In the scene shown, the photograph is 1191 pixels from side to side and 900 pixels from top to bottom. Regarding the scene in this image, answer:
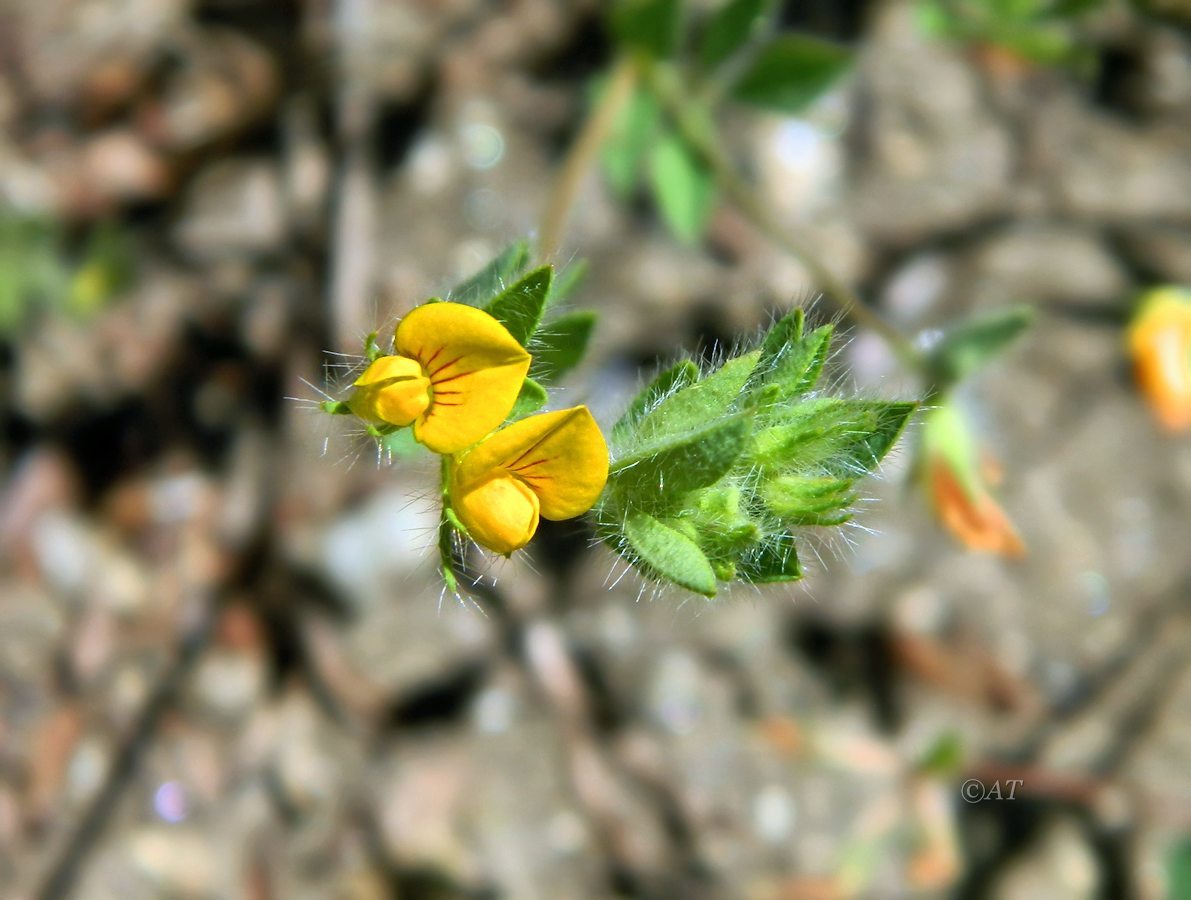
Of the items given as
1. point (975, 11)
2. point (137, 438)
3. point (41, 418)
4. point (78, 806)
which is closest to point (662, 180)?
point (975, 11)

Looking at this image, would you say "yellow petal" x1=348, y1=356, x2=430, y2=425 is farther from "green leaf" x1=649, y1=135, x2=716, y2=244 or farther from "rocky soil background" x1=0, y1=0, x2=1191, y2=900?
"rocky soil background" x1=0, y1=0, x2=1191, y2=900

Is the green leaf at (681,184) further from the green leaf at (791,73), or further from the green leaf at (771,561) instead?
the green leaf at (771,561)

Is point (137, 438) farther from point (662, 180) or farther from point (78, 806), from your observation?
point (662, 180)

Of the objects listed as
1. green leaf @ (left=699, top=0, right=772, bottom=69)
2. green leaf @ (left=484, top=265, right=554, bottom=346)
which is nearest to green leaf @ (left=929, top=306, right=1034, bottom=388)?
green leaf @ (left=699, top=0, right=772, bottom=69)

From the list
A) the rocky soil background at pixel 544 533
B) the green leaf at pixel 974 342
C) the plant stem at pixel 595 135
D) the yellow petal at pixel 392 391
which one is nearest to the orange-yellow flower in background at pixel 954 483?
the green leaf at pixel 974 342

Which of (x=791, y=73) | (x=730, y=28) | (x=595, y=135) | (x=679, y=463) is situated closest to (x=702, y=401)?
(x=679, y=463)

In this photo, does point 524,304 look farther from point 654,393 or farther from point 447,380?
point 654,393

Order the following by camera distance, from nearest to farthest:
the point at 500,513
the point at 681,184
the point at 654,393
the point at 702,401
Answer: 1. the point at 500,513
2. the point at 702,401
3. the point at 654,393
4. the point at 681,184
